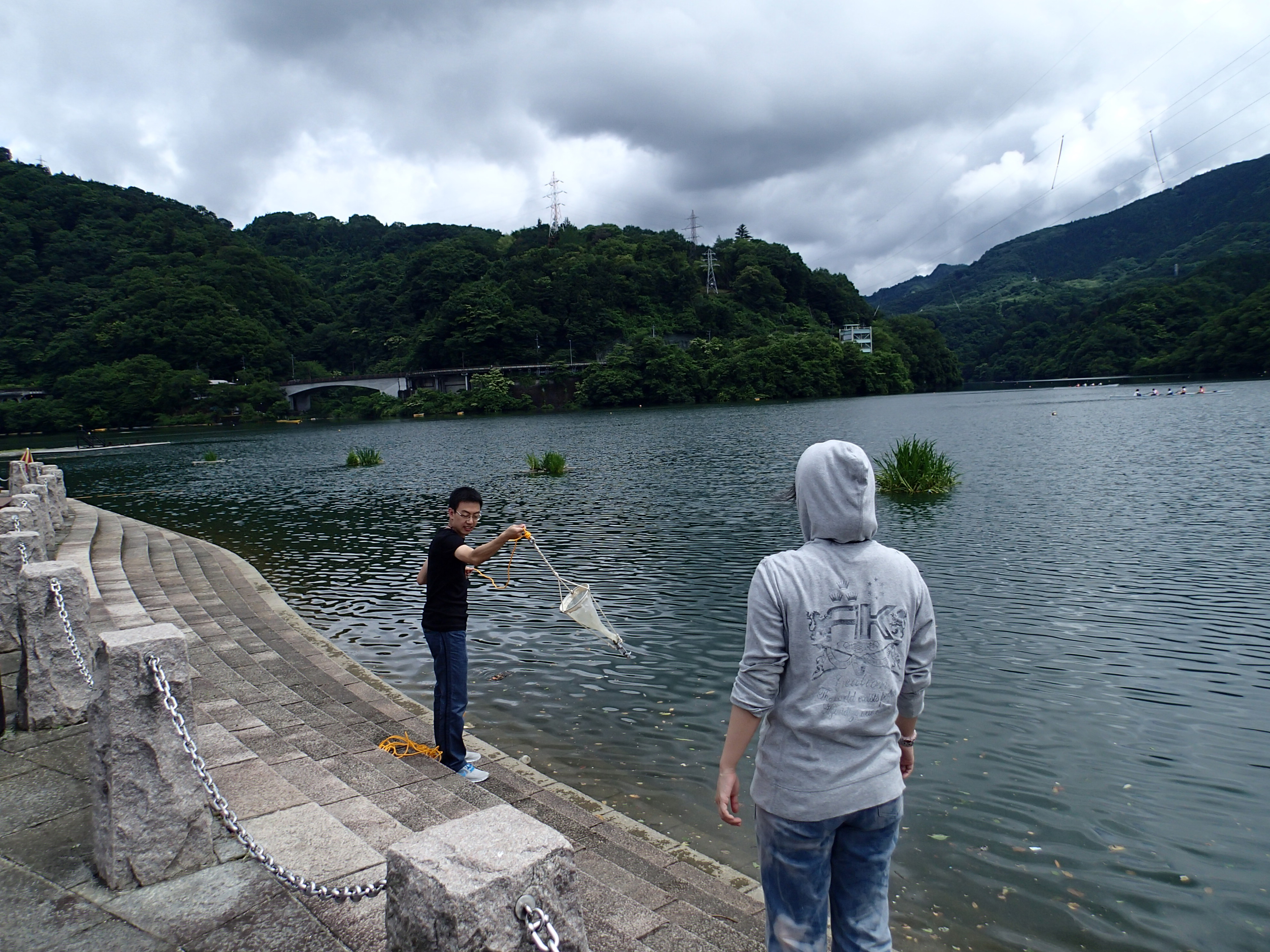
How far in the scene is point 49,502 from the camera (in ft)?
44.6

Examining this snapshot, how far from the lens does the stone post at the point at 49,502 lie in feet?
41.9

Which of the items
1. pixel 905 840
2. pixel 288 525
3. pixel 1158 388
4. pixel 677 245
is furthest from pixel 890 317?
pixel 905 840

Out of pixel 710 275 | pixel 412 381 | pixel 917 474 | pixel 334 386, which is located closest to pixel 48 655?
pixel 917 474

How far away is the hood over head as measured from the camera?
2387 millimetres

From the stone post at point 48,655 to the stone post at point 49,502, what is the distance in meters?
8.66

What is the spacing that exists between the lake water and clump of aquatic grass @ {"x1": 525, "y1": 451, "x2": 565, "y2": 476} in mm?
2285

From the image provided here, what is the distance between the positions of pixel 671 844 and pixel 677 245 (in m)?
149

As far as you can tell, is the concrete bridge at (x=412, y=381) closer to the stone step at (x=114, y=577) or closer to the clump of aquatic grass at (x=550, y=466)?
the clump of aquatic grass at (x=550, y=466)

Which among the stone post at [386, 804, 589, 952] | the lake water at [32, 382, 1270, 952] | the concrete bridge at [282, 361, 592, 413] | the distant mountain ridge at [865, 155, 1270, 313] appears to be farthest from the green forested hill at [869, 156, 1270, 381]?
the stone post at [386, 804, 589, 952]

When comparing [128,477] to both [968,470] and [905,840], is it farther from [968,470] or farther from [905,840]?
[905,840]

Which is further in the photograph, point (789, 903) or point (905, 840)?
point (905, 840)

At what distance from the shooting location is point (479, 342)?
11262cm

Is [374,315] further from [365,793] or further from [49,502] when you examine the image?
[365,793]

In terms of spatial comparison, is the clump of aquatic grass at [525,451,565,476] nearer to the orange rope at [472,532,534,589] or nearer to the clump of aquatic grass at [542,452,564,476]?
the clump of aquatic grass at [542,452,564,476]
